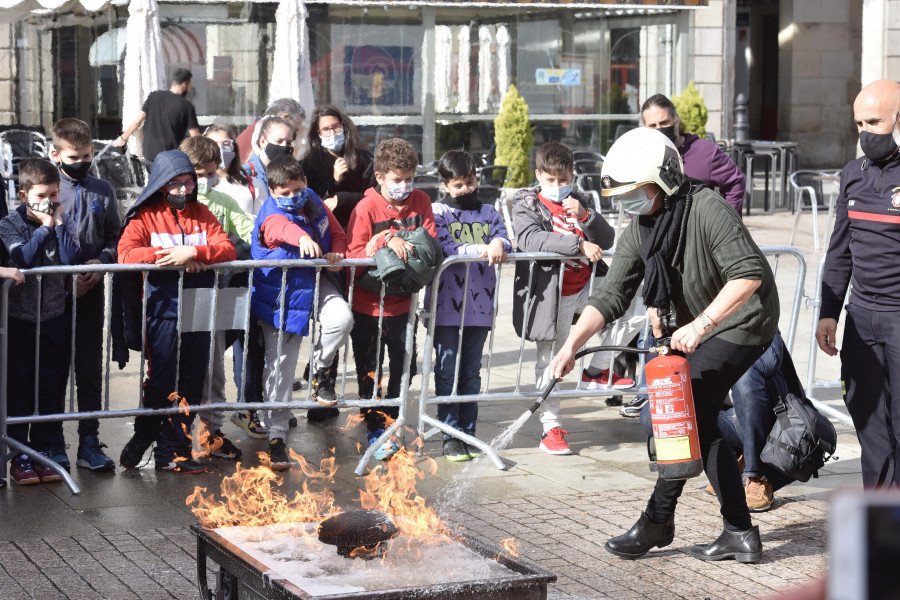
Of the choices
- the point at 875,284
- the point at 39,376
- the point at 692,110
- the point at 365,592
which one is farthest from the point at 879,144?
the point at 692,110

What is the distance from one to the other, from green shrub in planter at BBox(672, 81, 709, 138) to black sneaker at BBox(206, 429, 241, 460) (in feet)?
48.0

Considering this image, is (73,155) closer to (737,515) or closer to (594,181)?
(737,515)

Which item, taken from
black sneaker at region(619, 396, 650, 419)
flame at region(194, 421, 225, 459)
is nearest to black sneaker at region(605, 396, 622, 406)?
black sneaker at region(619, 396, 650, 419)

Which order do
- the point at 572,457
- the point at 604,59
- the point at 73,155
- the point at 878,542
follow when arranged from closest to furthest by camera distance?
the point at 878,542 < the point at 73,155 < the point at 572,457 < the point at 604,59

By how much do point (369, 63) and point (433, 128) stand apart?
150 centimetres

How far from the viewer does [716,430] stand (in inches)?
205

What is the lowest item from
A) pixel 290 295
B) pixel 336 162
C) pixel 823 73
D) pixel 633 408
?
pixel 633 408

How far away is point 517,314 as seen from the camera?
7.62 metres

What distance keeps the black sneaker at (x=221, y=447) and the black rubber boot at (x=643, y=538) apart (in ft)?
8.96

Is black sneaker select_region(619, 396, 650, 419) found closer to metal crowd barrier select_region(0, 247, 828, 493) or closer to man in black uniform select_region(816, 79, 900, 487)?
metal crowd barrier select_region(0, 247, 828, 493)

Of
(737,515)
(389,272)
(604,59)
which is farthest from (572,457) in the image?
(604,59)

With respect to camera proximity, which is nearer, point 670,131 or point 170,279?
point 170,279

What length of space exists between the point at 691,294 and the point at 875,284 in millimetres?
1082

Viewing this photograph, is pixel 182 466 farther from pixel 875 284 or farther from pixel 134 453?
pixel 875 284
